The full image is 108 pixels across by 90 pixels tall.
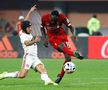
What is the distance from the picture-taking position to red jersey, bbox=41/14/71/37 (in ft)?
57.9

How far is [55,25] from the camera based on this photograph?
17641mm

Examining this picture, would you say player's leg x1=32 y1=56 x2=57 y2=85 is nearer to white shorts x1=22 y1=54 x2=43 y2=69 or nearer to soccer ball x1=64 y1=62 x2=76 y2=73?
white shorts x1=22 y1=54 x2=43 y2=69

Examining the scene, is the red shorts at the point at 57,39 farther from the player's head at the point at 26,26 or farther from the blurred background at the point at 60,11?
the blurred background at the point at 60,11

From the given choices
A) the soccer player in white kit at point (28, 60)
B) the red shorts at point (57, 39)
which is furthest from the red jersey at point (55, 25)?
the soccer player in white kit at point (28, 60)

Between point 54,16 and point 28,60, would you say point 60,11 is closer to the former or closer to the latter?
point 54,16

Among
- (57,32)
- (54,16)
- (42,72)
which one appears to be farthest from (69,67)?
(54,16)

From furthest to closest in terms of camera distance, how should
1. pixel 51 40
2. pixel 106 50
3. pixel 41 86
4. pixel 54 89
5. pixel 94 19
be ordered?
pixel 94 19
pixel 106 50
pixel 51 40
pixel 41 86
pixel 54 89

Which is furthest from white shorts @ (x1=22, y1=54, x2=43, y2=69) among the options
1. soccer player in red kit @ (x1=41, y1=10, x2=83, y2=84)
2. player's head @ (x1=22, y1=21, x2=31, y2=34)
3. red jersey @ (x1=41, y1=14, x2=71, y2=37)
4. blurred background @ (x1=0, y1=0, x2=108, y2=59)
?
blurred background @ (x1=0, y1=0, x2=108, y2=59)

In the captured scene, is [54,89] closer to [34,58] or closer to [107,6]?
[34,58]

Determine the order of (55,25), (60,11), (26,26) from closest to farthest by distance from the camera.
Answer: (26,26) < (55,25) < (60,11)

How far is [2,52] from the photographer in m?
32.4

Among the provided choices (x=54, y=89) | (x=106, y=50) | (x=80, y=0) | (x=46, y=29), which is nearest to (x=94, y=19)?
(x=80, y=0)

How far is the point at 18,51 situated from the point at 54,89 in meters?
16.9

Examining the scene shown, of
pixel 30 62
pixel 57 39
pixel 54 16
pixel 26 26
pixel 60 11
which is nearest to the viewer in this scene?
pixel 26 26
